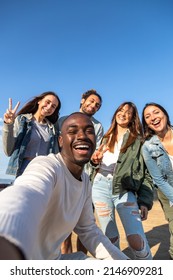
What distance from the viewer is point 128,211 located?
2961mm

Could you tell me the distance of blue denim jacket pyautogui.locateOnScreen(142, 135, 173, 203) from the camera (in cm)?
349

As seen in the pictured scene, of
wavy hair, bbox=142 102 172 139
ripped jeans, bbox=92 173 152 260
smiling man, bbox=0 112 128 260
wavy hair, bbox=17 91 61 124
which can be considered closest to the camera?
smiling man, bbox=0 112 128 260

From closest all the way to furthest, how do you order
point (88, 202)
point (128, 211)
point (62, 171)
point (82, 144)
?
point (62, 171), point (82, 144), point (88, 202), point (128, 211)

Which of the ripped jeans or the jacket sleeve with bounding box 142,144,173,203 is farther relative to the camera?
the jacket sleeve with bounding box 142,144,173,203

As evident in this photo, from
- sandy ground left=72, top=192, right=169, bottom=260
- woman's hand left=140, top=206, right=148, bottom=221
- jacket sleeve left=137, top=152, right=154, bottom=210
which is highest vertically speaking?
jacket sleeve left=137, top=152, right=154, bottom=210

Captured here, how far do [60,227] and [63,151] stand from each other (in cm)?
60

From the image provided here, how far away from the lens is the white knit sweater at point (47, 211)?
0.94 metres

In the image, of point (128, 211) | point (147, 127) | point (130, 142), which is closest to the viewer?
point (128, 211)

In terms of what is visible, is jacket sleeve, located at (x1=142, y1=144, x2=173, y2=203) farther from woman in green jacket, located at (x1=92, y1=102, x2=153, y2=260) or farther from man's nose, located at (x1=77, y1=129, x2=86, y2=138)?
man's nose, located at (x1=77, y1=129, x2=86, y2=138)

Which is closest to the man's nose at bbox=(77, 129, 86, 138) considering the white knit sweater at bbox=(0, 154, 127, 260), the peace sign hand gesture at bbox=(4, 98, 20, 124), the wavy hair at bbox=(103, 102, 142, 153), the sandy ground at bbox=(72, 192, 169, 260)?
the white knit sweater at bbox=(0, 154, 127, 260)
